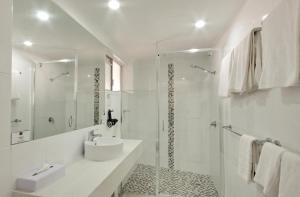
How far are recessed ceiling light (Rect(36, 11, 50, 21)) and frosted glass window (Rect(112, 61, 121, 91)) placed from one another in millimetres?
1584

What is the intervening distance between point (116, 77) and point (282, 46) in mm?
2689

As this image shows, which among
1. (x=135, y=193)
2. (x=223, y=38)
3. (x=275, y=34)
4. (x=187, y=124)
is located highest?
(x=223, y=38)

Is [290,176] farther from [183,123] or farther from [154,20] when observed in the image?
[183,123]

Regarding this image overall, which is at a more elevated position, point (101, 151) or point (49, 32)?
point (49, 32)

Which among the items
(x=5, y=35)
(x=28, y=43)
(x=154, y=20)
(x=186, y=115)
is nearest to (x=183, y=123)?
(x=186, y=115)

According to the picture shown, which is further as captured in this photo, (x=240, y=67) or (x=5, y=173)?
(x=240, y=67)

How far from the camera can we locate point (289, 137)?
37.6 inches

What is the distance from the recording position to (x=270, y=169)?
0.94 metres

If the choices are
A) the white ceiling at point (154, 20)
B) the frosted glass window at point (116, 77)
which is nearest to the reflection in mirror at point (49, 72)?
the white ceiling at point (154, 20)

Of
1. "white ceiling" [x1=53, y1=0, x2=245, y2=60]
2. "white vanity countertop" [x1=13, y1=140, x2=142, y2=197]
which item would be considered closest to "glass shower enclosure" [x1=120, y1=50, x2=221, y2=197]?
"white ceiling" [x1=53, y1=0, x2=245, y2=60]

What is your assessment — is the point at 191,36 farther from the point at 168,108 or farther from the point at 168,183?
the point at 168,183

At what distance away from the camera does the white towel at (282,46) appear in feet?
2.49

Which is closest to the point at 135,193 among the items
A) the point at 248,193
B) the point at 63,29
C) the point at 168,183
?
the point at 168,183

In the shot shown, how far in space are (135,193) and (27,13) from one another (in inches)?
103
